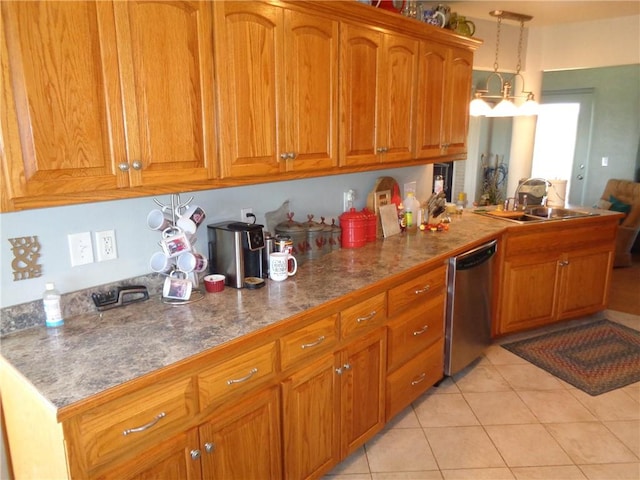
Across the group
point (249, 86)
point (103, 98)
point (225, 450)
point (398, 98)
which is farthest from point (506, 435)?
point (103, 98)

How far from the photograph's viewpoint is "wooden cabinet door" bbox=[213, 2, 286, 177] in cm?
179

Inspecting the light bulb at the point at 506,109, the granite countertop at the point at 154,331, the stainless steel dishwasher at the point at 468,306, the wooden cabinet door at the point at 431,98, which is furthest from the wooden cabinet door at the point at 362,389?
the light bulb at the point at 506,109

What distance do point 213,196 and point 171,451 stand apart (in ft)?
3.75

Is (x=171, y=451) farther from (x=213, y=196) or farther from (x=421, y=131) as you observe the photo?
(x=421, y=131)

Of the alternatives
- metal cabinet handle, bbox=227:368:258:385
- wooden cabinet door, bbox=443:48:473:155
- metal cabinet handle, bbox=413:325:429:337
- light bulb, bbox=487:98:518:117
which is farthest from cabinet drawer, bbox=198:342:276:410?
light bulb, bbox=487:98:518:117

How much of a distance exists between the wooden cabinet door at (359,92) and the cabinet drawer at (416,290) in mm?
680

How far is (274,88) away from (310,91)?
0.23 metres

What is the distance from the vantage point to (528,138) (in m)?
4.80

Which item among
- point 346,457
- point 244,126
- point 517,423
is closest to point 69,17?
point 244,126

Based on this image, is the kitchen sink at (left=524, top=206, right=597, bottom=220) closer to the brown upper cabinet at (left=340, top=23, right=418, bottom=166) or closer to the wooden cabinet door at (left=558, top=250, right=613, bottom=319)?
the wooden cabinet door at (left=558, top=250, right=613, bottom=319)

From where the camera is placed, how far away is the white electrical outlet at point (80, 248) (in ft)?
5.79

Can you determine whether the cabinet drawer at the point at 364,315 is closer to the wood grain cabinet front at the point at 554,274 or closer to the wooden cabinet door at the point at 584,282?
the wood grain cabinet front at the point at 554,274

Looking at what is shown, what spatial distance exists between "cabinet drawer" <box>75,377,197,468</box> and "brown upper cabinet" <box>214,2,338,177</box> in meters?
0.85

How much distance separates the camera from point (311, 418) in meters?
1.94
